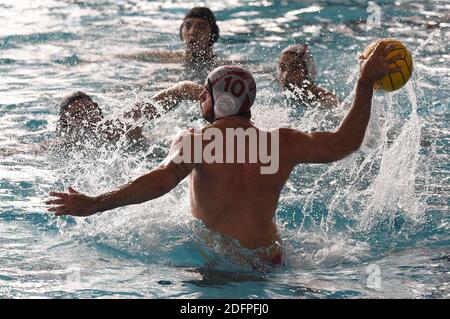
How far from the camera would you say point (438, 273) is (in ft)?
13.1

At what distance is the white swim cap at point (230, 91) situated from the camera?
3.83 m

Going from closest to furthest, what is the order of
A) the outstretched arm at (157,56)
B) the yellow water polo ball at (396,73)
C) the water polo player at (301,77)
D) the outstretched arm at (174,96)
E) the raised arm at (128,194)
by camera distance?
the raised arm at (128,194)
the yellow water polo ball at (396,73)
the outstretched arm at (174,96)
the water polo player at (301,77)
the outstretched arm at (157,56)

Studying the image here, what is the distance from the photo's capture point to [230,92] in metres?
3.83

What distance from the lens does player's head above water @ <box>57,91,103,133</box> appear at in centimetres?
603

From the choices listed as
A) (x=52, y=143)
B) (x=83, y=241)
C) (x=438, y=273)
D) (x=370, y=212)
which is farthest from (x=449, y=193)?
(x=52, y=143)

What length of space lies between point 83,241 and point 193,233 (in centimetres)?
74

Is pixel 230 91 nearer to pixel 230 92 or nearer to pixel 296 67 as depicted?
pixel 230 92

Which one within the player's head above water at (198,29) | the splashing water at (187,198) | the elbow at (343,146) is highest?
the player's head above water at (198,29)

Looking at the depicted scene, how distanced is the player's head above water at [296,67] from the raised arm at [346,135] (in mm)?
2642

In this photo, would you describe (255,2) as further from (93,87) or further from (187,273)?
(187,273)

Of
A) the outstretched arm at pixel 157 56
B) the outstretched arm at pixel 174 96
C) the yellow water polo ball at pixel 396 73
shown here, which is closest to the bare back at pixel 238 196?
the yellow water polo ball at pixel 396 73

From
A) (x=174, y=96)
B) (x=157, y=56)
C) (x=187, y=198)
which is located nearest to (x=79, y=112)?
(x=174, y=96)

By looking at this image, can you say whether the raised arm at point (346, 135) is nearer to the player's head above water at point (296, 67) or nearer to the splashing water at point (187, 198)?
the splashing water at point (187, 198)

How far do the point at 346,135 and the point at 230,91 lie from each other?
56 cm
